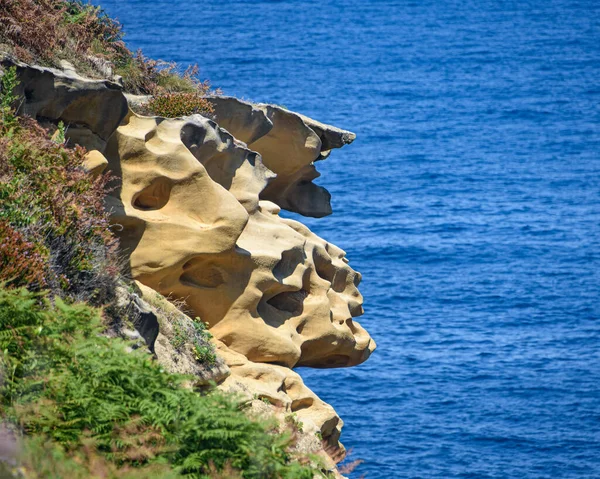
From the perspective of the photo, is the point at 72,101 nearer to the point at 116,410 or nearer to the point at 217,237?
the point at 217,237

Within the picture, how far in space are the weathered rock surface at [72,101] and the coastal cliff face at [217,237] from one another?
0.08 feet

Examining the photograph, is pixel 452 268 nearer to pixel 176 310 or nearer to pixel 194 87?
pixel 194 87

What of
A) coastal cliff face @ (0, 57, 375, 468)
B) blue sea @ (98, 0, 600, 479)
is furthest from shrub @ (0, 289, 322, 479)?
blue sea @ (98, 0, 600, 479)

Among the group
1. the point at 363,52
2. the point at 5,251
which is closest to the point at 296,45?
the point at 363,52

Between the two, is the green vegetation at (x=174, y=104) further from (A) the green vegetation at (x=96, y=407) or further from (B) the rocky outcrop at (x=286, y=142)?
(A) the green vegetation at (x=96, y=407)

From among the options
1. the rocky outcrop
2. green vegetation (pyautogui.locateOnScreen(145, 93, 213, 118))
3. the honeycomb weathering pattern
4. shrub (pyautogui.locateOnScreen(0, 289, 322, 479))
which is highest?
the rocky outcrop

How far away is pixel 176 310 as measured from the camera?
2133cm

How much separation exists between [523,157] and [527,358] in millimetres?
52444

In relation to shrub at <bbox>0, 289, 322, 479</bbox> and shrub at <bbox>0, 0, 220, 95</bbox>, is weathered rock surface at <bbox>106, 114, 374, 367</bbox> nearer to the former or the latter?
shrub at <bbox>0, 0, 220, 95</bbox>

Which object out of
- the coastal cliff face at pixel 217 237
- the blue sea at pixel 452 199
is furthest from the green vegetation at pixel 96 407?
the blue sea at pixel 452 199

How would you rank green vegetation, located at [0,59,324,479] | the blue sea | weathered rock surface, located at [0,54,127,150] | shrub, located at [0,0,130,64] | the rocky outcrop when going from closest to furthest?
green vegetation, located at [0,59,324,479]
weathered rock surface, located at [0,54,127,150]
shrub, located at [0,0,130,64]
the rocky outcrop
the blue sea

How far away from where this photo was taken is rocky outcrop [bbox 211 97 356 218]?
1083 inches

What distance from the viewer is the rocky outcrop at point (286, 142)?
90.2ft

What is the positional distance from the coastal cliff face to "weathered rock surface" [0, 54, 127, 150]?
0.9 inches
